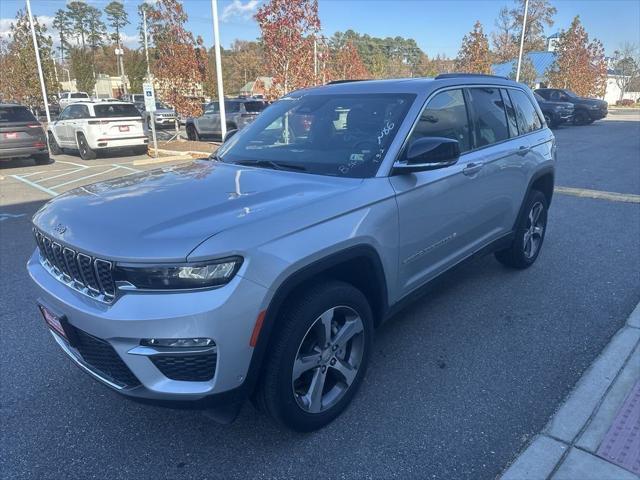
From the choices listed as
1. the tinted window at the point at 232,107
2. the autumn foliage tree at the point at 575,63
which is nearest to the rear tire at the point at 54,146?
the tinted window at the point at 232,107

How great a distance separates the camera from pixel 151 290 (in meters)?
2.07

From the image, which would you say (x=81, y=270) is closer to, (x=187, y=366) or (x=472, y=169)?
(x=187, y=366)

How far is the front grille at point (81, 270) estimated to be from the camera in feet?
7.09

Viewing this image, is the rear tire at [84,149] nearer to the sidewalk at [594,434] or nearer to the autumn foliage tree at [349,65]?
the sidewalk at [594,434]

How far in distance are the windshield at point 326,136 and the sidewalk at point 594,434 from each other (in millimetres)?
1738

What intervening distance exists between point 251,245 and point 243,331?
1.23 ft

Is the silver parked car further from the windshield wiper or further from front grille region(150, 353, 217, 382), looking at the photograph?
front grille region(150, 353, 217, 382)

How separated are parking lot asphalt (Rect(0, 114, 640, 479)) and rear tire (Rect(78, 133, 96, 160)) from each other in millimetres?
10472

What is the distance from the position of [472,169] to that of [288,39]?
12.0m

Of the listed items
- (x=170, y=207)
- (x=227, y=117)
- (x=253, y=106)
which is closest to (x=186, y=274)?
(x=170, y=207)

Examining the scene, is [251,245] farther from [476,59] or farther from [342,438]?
[476,59]

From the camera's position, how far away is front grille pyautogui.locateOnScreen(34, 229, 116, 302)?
2.16m

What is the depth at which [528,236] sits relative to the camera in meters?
4.81

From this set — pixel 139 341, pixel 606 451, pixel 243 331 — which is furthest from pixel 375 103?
pixel 606 451
